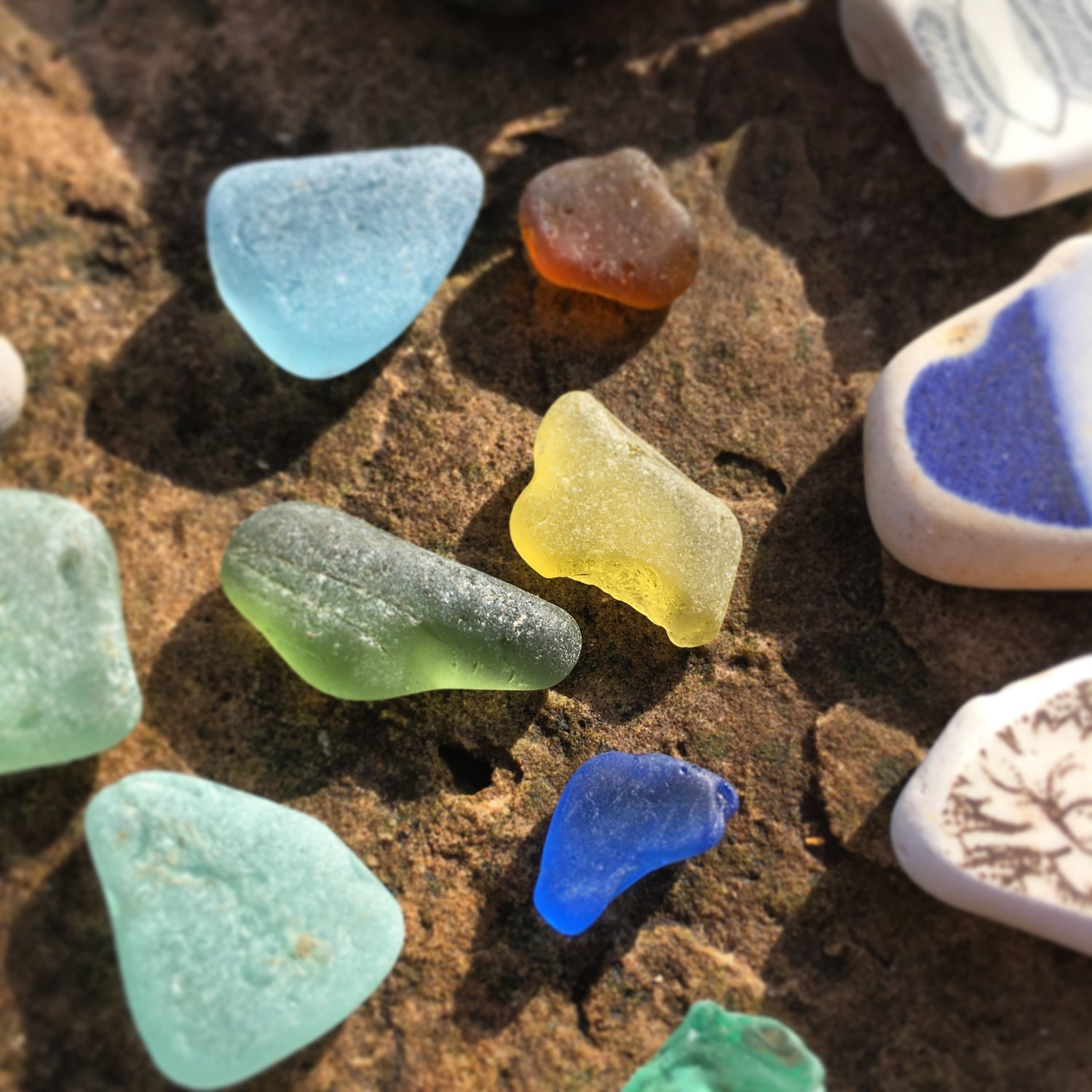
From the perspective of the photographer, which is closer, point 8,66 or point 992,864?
point 992,864

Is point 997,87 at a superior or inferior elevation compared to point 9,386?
superior

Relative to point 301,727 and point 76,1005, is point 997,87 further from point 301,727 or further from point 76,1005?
point 76,1005

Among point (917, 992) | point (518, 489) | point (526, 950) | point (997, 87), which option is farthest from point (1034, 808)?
point (997, 87)

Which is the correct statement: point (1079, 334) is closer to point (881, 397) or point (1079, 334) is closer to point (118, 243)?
point (881, 397)

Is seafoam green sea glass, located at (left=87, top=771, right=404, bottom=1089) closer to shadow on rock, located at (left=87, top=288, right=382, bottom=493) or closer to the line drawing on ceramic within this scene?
shadow on rock, located at (left=87, top=288, right=382, bottom=493)

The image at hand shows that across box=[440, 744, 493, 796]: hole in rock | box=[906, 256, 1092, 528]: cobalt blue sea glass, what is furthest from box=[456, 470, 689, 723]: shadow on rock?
box=[906, 256, 1092, 528]: cobalt blue sea glass

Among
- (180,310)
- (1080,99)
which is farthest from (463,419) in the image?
(1080,99)

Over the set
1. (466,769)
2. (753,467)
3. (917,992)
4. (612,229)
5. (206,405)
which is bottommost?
(917,992)
